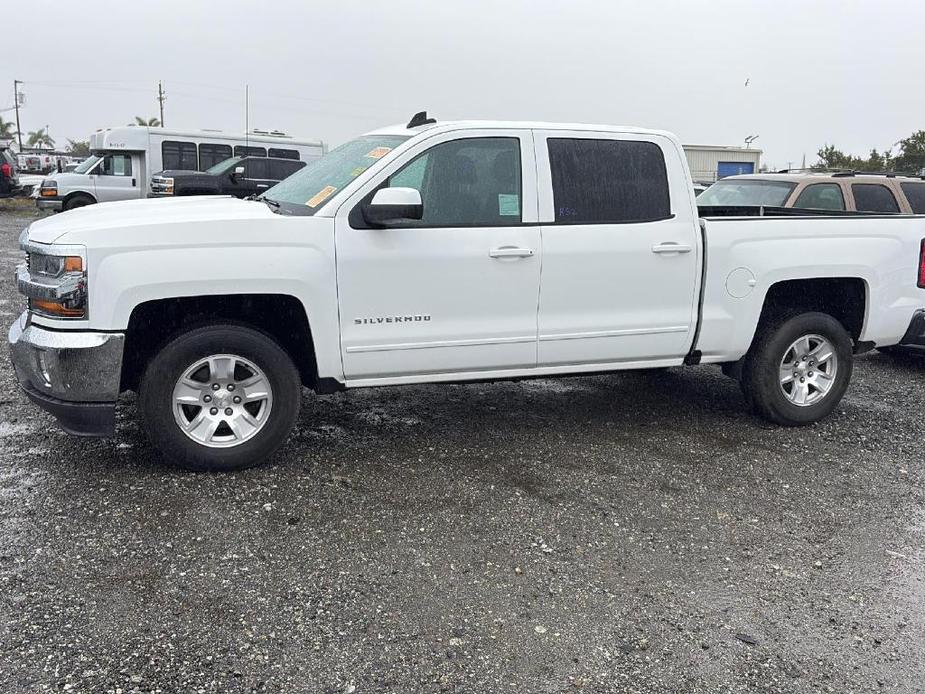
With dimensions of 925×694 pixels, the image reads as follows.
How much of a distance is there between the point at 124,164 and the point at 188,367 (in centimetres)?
1913

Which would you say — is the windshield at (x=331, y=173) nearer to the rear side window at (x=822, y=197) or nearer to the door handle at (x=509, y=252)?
the door handle at (x=509, y=252)

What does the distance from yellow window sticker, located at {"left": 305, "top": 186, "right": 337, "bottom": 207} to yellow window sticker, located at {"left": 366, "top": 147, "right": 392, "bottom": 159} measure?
31 centimetres

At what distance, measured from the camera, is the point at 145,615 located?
310 centimetres

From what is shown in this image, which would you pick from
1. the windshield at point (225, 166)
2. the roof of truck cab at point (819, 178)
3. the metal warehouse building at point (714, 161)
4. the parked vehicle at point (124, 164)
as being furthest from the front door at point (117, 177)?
the metal warehouse building at point (714, 161)

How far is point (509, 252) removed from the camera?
468 cm

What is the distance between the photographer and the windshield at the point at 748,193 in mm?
9109

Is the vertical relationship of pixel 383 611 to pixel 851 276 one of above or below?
below

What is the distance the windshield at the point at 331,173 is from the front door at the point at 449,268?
207 mm

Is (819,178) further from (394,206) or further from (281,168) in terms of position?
(281,168)

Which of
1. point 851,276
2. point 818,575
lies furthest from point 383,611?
point 851,276

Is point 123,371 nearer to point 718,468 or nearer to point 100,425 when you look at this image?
point 100,425

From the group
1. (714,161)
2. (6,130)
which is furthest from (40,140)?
(714,161)

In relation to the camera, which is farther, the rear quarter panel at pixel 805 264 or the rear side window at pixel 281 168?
the rear side window at pixel 281 168

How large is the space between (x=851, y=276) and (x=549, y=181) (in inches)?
87.4
